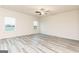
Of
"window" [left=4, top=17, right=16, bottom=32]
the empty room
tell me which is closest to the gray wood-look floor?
the empty room

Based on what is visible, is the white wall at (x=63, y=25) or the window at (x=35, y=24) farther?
the window at (x=35, y=24)

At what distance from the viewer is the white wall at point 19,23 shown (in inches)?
273

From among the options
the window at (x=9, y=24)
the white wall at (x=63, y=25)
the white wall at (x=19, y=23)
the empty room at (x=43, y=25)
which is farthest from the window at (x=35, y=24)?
the window at (x=9, y=24)

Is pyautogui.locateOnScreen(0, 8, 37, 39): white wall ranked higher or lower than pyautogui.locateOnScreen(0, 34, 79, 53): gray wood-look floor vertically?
higher

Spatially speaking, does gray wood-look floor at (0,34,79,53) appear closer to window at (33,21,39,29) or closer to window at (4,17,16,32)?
window at (4,17,16,32)

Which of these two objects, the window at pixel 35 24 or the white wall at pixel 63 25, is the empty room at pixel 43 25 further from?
the window at pixel 35 24

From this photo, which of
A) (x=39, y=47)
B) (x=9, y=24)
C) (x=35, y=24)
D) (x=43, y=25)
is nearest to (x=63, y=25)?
(x=43, y=25)

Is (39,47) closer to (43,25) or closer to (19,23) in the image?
(19,23)

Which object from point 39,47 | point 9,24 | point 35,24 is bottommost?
point 39,47

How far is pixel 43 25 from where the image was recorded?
11.3 metres

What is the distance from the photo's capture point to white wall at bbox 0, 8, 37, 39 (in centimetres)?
695

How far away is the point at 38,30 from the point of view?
39.7ft

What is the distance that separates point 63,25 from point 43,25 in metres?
3.77
